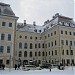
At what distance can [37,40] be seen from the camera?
6488cm

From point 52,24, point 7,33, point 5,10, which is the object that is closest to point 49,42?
point 52,24

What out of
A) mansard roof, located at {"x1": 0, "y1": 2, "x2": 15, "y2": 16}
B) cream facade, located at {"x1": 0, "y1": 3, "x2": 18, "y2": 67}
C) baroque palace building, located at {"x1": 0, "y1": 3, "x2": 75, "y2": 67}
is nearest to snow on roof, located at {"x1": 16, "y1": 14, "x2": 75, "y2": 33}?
baroque palace building, located at {"x1": 0, "y1": 3, "x2": 75, "y2": 67}

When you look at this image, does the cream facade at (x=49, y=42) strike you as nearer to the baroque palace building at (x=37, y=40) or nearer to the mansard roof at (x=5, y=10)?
the baroque palace building at (x=37, y=40)

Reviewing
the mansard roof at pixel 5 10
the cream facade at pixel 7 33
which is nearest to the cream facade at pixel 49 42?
the cream facade at pixel 7 33

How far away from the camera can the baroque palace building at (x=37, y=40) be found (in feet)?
148

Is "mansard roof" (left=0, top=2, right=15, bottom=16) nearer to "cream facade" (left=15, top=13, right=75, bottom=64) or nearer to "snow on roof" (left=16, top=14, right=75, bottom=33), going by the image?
"cream facade" (left=15, top=13, right=75, bottom=64)

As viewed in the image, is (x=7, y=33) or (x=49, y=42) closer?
(x=7, y=33)

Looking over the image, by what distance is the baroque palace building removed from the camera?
148 ft

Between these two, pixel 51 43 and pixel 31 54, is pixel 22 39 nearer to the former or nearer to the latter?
pixel 31 54

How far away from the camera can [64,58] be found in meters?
55.2

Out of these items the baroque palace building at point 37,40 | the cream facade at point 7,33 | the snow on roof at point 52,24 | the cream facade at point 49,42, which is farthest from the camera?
the snow on roof at point 52,24

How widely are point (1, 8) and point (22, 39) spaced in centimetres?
1829

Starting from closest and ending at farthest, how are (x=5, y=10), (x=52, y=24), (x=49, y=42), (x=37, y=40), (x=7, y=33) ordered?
(x=7, y=33), (x=5, y=10), (x=52, y=24), (x=49, y=42), (x=37, y=40)

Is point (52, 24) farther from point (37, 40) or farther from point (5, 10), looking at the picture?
point (5, 10)
